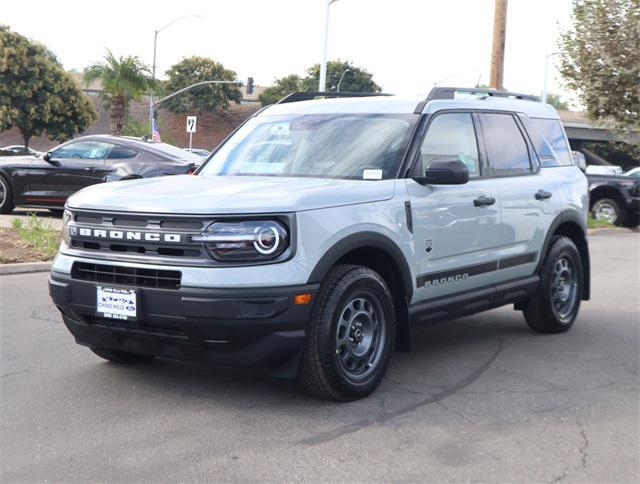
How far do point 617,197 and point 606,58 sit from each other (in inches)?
144

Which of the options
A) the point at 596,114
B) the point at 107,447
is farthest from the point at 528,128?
the point at 596,114

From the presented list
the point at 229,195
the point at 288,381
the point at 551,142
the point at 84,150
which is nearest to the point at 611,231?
the point at 84,150

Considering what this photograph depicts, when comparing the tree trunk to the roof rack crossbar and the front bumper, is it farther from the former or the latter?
the front bumper

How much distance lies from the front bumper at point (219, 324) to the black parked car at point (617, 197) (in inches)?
725

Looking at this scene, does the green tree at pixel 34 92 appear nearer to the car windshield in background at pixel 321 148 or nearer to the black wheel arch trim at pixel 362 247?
the car windshield in background at pixel 321 148

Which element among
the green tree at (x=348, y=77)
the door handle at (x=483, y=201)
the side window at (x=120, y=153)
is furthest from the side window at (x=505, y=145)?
the green tree at (x=348, y=77)

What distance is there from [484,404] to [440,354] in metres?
1.36

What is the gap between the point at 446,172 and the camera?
5645 millimetres

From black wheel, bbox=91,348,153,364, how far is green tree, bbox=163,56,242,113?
208 feet

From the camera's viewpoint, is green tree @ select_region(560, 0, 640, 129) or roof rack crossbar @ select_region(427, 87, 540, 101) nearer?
roof rack crossbar @ select_region(427, 87, 540, 101)

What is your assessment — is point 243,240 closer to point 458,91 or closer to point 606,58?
point 458,91

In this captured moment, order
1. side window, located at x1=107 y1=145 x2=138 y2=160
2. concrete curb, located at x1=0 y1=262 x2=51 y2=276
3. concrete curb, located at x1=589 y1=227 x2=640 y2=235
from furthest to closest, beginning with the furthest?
concrete curb, located at x1=589 y1=227 x2=640 y2=235 → side window, located at x1=107 y1=145 x2=138 y2=160 → concrete curb, located at x1=0 y1=262 x2=51 y2=276

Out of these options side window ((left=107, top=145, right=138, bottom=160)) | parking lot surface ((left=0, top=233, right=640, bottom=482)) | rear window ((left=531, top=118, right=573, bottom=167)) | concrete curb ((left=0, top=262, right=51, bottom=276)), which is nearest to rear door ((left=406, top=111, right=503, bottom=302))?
parking lot surface ((left=0, top=233, right=640, bottom=482))

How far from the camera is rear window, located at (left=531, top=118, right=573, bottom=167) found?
7484mm
